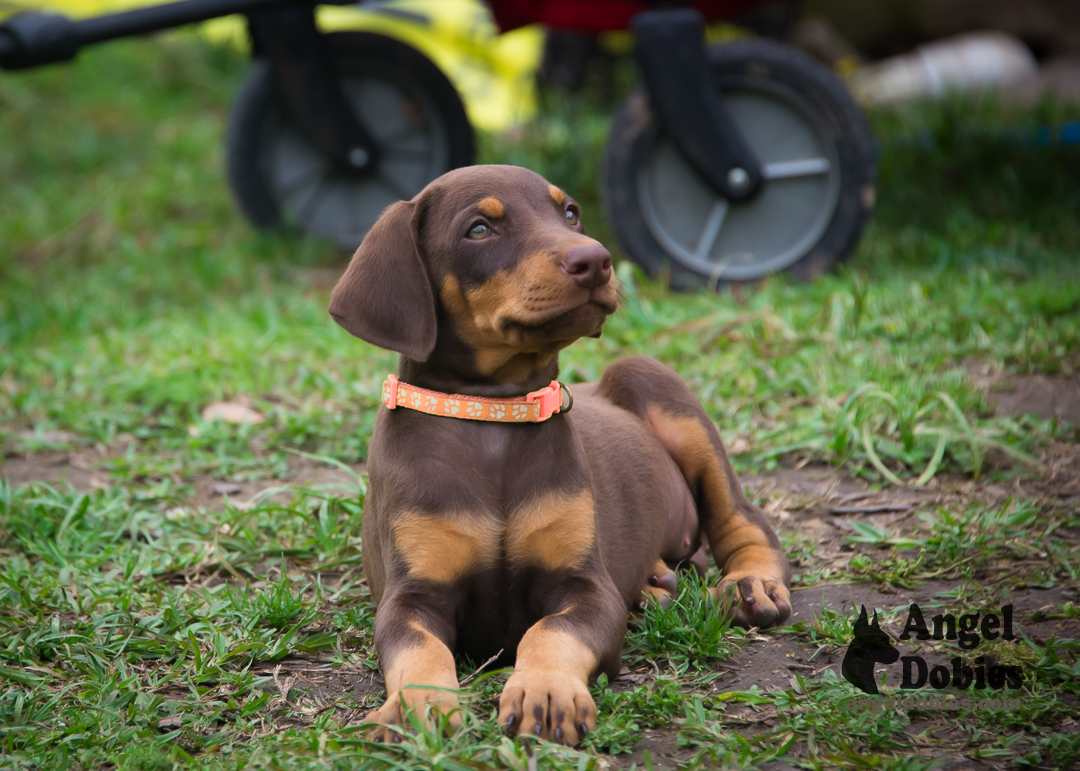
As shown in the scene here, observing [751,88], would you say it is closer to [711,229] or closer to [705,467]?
[711,229]

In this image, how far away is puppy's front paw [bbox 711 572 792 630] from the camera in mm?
2900

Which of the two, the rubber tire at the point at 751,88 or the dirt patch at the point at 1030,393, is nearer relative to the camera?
the dirt patch at the point at 1030,393

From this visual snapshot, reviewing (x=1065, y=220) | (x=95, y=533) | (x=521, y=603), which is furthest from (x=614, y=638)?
(x=1065, y=220)

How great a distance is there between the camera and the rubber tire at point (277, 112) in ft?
21.8

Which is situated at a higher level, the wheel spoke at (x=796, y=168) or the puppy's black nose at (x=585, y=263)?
the wheel spoke at (x=796, y=168)

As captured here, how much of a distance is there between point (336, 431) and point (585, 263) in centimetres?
230

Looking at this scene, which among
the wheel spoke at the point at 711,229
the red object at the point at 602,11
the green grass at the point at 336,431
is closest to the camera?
the green grass at the point at 336,431

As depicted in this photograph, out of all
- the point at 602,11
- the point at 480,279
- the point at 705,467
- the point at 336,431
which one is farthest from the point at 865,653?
the point at 602,11

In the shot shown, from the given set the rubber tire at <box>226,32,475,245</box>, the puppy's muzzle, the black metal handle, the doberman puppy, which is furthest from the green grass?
Answer: the black metal handle

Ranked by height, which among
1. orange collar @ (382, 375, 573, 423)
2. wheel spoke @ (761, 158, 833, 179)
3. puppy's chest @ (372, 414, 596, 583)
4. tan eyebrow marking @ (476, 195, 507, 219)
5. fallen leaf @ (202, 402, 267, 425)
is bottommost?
fallen leaf @ (202, 402, 267, 425)

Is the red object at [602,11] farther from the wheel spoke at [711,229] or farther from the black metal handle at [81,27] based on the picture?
the black metal handle at [81,27]

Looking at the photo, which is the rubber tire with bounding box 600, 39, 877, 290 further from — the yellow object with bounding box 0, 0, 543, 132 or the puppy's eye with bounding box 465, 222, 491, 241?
the yellow object with bounding box 0, 0, 543, 132

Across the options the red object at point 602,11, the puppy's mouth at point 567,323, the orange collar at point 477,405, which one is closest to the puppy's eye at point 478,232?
the puppy's mouth at point 567,323

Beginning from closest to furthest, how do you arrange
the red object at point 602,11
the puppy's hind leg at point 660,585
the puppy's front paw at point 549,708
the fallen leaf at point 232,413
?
the puppy's front paw at point 549,708 → the puppy's hind leg at point 660,585 → the fallen leaf at point 232,413 → the red object at point 602,11
